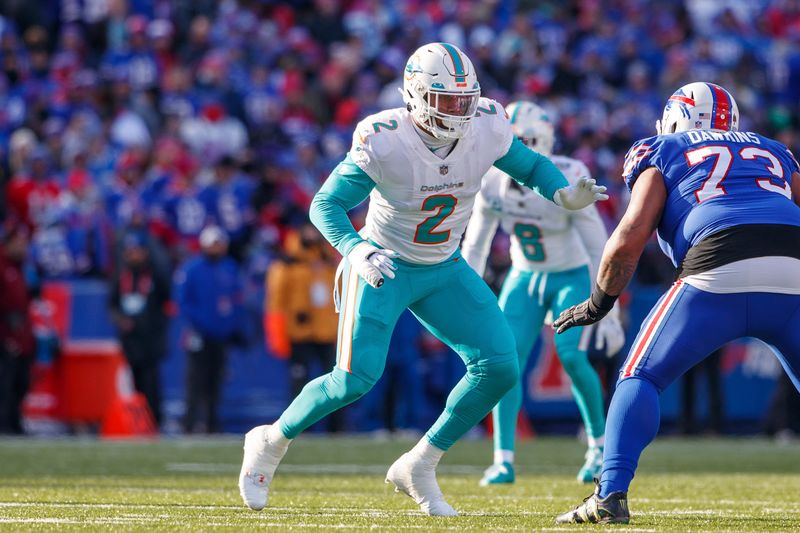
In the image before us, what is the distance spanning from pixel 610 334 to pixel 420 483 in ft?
7.70

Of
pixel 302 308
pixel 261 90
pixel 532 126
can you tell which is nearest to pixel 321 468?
pixel 532 126

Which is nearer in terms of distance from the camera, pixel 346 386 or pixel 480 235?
pixel 346 386

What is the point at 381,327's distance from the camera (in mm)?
5711

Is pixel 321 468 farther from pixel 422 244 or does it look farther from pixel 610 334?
pixel 422 244

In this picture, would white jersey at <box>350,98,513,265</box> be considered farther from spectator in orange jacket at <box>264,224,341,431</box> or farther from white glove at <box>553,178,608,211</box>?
spectator in orange jacket at <box>264,224,341,431</box>

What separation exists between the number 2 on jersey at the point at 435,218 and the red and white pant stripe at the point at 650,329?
1.05 metres

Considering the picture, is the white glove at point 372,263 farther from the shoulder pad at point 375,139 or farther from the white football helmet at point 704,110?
the white football helmet at point 704,110

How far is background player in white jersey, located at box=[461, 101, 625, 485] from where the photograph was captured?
25.8ft

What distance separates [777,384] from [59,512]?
30.7ft

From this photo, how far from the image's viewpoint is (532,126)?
8.09 meters

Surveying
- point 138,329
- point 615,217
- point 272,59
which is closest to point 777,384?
point 615,217

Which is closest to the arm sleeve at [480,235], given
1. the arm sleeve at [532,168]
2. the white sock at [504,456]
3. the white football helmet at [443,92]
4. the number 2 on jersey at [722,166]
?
the white sock at [504,456]

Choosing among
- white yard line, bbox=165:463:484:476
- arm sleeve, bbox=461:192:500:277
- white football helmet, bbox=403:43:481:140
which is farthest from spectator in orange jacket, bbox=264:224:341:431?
white football helmet, bbox=403:43:481:140

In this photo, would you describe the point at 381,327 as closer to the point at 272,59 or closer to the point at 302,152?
the point at 302,152
